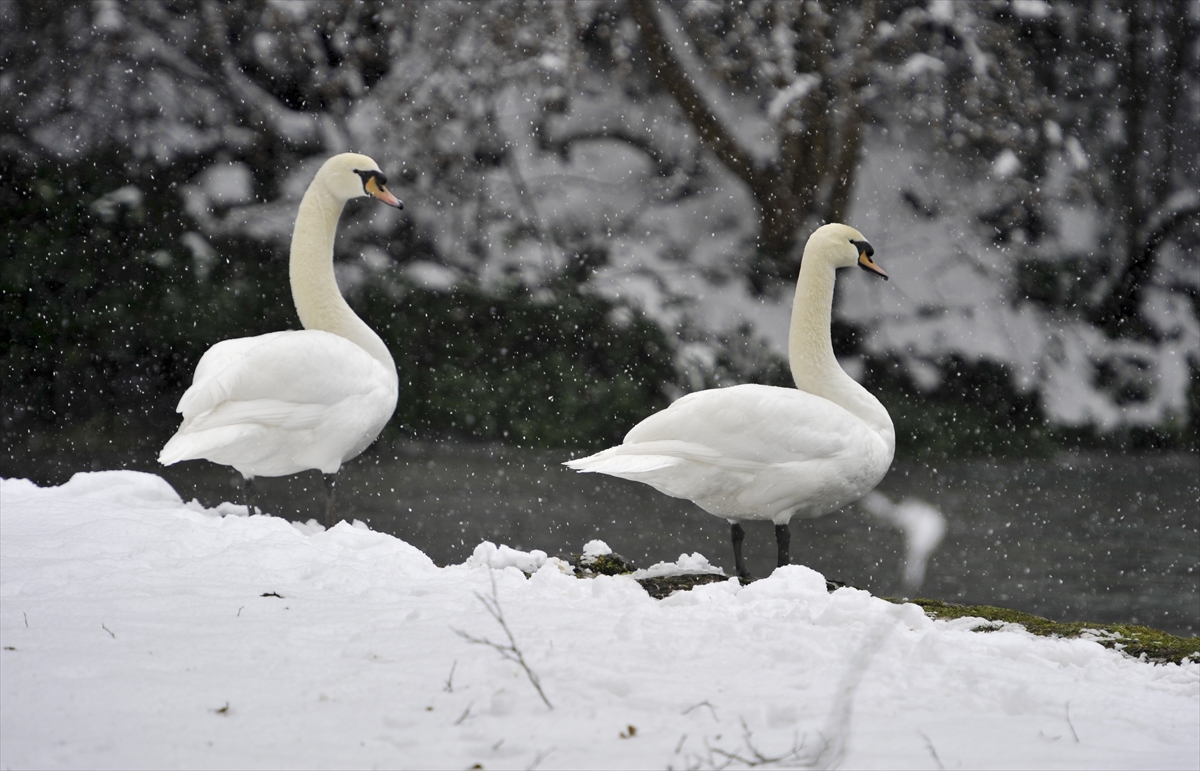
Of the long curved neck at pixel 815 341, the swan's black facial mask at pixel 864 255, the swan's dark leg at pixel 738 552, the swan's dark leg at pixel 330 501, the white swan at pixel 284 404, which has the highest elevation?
the swan's black facial mask at pixel 864 255

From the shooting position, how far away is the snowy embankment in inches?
76.5

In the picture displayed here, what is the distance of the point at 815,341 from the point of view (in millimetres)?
4984

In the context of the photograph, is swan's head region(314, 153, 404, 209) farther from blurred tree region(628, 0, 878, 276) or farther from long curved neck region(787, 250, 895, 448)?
blurred tree region(628, 0, 878, 276)

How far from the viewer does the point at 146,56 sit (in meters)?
13.1

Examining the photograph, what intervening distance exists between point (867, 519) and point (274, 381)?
5.93 meters

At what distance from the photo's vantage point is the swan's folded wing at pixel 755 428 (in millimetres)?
4211

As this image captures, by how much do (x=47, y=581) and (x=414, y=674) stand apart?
1216 millimetres

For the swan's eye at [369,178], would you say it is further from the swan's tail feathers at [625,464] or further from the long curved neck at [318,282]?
the swan's tail feathers at [625,464]

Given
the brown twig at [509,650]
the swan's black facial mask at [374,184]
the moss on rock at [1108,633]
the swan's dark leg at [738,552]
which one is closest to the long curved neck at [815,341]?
the swan's dark leg at [738,552]

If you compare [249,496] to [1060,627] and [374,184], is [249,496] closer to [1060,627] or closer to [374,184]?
[374,184]

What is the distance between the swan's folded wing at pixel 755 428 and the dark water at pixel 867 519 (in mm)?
2707

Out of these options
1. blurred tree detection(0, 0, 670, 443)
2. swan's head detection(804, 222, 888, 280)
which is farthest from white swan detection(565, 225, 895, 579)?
blurred tree detection(0, 0, 670, 443)

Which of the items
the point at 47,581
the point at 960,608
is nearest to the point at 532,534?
the point at 960,608

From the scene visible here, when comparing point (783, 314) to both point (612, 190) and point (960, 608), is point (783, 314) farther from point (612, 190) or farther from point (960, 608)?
point (960, 608)
